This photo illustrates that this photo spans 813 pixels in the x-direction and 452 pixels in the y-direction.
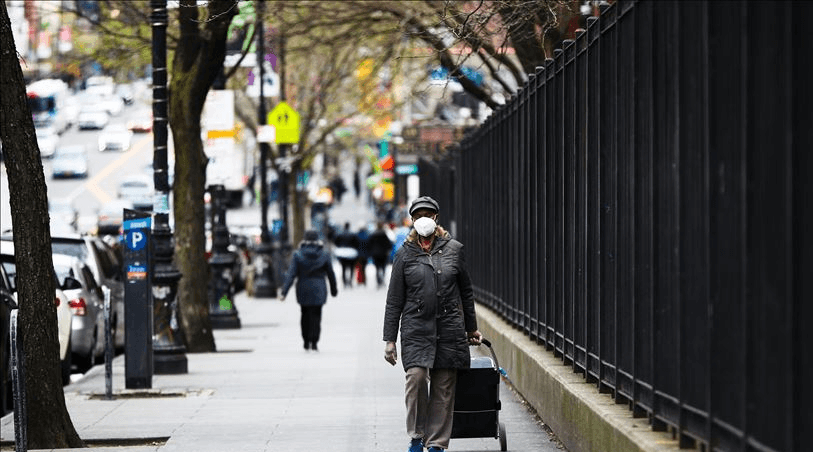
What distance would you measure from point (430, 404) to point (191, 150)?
11.3 meters

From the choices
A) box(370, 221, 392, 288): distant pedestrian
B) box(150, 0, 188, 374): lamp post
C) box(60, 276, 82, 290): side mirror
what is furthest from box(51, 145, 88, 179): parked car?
box(150, 0, 188, 374): lamp post

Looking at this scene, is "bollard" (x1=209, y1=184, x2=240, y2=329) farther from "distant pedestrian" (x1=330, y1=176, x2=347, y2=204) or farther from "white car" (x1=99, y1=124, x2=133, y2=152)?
"distant pedestrian" (x1=330, y1=176, x2=347, y2=204)

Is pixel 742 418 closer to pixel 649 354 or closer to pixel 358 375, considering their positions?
pixel 649 354

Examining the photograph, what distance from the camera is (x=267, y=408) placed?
15.2 metres

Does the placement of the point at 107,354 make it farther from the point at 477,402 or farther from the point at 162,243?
the point at 477,402

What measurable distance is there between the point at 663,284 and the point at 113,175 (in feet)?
280

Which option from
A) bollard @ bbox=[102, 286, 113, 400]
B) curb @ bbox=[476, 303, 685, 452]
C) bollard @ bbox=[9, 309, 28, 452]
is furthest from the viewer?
bollard @ bbox=[102, 286, 113, 400]

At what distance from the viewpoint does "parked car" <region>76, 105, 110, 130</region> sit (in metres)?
103

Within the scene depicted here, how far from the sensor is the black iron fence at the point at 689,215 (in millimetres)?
5969

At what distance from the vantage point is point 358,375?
18.9 meters

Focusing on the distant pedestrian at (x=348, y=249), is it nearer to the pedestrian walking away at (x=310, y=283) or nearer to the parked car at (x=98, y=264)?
the parked car at (x=98, y=264)

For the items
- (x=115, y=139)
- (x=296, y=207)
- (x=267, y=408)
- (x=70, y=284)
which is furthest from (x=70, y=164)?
(x=267, y=408)

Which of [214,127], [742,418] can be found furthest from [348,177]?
[742,418]

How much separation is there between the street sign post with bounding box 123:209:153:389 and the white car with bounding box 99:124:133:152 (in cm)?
7843
